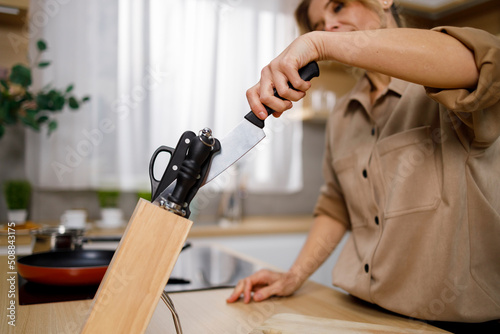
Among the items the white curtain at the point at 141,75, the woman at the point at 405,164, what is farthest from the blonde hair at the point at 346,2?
the white curtain at the point at 141,75

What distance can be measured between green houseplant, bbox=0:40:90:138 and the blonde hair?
3.96 ft

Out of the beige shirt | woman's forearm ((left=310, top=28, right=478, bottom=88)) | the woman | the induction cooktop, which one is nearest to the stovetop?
the induction cooktop

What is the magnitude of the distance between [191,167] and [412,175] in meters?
0.51

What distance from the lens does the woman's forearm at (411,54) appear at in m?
0.68

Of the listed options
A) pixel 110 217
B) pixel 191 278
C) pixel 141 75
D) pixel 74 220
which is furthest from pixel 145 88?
pixel 191 278

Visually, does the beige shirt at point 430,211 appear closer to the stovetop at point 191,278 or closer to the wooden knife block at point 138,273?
the stovetop at point 191,278

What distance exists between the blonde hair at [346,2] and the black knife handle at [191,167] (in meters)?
0.59

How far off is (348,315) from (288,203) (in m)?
2.05

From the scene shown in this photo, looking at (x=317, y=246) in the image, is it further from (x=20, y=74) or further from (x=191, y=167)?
(x=20, y=74)

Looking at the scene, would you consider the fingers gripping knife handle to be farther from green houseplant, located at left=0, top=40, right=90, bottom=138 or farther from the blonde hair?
green houseplant, located at left=0, top=40, right=90, bottom=138

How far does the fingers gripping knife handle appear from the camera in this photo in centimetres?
60

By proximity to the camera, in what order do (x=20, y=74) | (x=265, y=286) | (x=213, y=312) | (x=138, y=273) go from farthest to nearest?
(x=20, y=74) < (x=265, y=286) < (x=213, y=312) < (x=138, y=273)

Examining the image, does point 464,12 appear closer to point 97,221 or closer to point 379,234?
point 379,234

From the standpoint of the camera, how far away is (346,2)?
102cm
